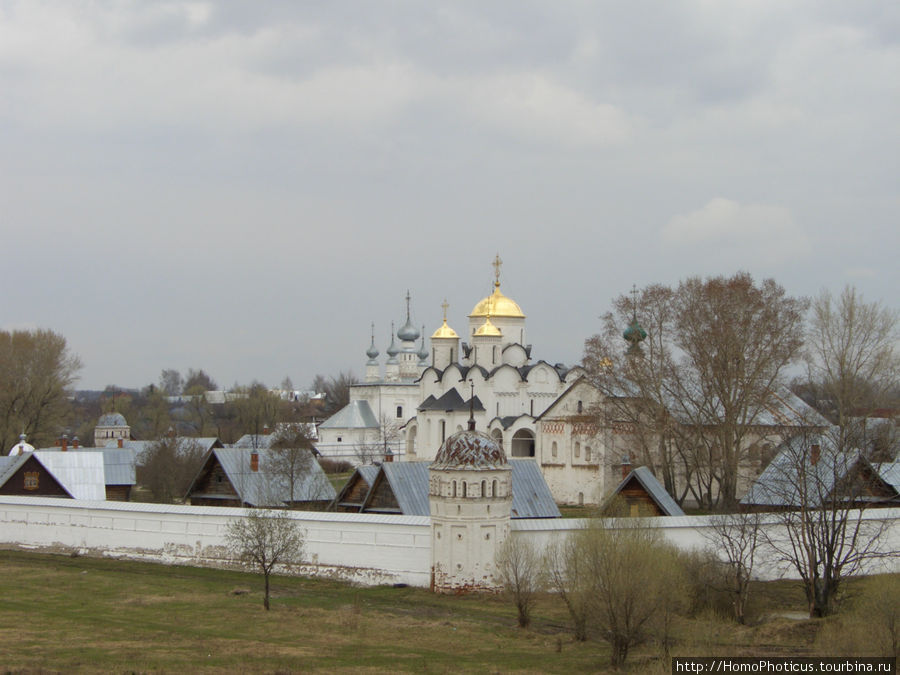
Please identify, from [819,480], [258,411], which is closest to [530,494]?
[819,480]

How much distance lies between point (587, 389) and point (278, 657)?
28.6 meters

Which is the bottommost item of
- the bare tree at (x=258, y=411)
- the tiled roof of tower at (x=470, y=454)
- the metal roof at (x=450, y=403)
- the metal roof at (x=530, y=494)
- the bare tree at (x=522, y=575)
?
the bare tree at (x=522, y=575)

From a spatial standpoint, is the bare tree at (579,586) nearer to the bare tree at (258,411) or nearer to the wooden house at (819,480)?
the wooden house at (819,480)

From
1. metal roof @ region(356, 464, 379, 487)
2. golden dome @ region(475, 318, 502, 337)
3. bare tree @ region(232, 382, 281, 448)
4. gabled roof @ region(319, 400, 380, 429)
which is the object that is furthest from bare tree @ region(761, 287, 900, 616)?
bare tree @ region(232, 382, 281, 448)

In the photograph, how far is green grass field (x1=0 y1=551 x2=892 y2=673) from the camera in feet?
54.9

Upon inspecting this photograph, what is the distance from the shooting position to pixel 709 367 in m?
33.9

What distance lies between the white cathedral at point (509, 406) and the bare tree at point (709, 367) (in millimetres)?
2584

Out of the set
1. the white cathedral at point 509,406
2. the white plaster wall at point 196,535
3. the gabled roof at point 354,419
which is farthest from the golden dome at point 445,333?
the white plaster wall at point 196,535

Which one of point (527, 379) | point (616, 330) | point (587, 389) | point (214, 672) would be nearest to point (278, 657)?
point (214, 672)

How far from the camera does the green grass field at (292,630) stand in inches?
658

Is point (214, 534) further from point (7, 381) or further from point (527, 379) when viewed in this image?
point (7, 381)

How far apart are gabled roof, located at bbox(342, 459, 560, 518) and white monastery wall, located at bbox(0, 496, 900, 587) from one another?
237 cm

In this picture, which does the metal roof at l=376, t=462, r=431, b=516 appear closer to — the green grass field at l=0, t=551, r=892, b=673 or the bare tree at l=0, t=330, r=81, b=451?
the green grass field at l=0, t=551, r=892, b=673

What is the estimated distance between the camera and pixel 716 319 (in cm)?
3350
